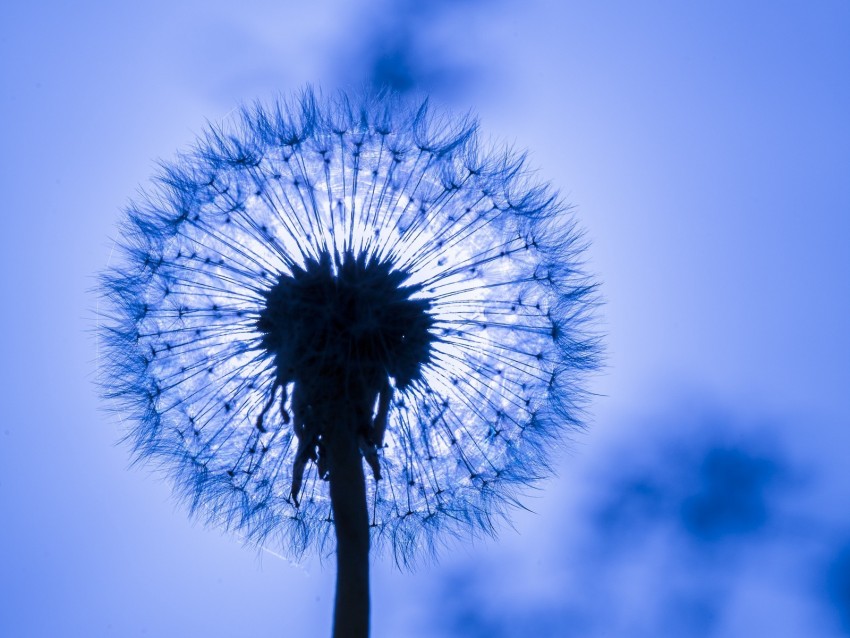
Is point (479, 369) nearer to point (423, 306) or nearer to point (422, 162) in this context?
point (423, 306)

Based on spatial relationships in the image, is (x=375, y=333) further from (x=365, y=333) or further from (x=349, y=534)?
(x=349, y=534)

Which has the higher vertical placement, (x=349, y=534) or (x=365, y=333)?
(x=365, y=333)

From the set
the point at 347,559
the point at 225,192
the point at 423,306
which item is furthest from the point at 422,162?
the point at 347,559

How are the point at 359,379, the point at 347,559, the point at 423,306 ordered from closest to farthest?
the point at 347,559 → the point at 359,379 → the point at 423,306

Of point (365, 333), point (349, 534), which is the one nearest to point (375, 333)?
point (365, 333)

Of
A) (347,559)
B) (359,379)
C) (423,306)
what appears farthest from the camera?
(423,306)

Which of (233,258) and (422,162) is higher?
(422,162)
